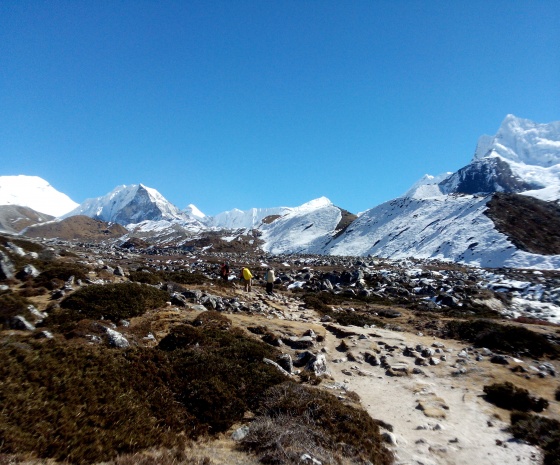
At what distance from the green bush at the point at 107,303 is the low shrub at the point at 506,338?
52.7 feet

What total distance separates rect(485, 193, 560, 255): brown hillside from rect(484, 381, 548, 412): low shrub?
60.9 meters

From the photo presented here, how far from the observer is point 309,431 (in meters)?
7.41

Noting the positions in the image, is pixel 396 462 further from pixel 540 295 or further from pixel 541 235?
pixel 541 235

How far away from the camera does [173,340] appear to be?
11734 millimetres

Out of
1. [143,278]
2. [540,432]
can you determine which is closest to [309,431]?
[540,432]

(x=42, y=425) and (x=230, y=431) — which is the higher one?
(x=42, y=425)

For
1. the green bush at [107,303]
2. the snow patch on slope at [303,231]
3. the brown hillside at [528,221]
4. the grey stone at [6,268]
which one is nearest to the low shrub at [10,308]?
the green bush at [107,303]

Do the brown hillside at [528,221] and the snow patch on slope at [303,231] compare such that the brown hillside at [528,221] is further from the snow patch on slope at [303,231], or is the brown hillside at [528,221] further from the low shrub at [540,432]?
the low shrub at [540,432]

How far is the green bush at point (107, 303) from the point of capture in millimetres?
13315

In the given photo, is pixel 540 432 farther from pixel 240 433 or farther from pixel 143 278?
pixel 143 278

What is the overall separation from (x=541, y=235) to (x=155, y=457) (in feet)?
273

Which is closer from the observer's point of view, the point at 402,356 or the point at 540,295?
the point at 402,356

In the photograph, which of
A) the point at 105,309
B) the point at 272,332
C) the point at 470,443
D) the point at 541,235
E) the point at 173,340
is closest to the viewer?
the point at 470,443

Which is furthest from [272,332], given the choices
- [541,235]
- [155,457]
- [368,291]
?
[541,235]
